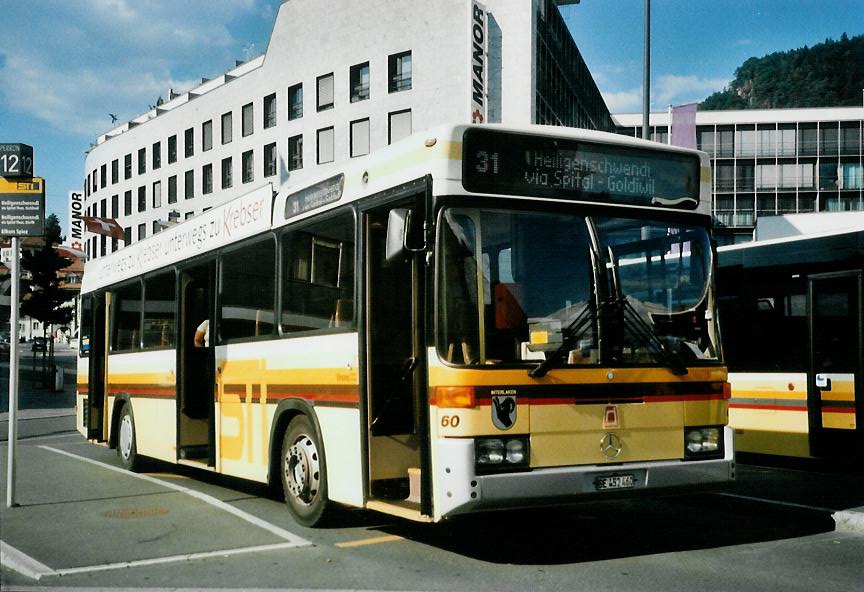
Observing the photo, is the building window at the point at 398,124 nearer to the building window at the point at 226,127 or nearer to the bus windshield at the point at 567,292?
the building window at the point at 226,127

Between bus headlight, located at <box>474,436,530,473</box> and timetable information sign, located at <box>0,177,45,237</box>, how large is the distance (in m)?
5.68

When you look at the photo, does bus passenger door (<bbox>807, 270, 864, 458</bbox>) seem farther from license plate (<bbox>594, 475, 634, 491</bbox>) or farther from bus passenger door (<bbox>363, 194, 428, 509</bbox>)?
bus passenger door (<bbox>363, 194, 428, 509</bbox>)

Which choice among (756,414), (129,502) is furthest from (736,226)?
(129,502)

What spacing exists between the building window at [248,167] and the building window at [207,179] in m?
4.87

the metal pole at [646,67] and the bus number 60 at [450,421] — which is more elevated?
the metal pole at [646,67]

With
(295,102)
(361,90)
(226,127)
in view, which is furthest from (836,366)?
(226,127)

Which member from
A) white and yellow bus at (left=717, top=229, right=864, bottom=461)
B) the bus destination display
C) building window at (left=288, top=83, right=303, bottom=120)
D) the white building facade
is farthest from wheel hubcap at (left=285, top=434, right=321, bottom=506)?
building window at (left=288, top=83, right=303, bottom=120)

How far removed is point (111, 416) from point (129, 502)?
4640 mm

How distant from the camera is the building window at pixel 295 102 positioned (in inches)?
2199

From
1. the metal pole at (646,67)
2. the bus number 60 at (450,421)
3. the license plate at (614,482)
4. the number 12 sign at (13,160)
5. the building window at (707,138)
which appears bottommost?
the license plate at (614,482)

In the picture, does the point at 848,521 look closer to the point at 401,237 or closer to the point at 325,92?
the point at 401,237

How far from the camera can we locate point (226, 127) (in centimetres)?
6369

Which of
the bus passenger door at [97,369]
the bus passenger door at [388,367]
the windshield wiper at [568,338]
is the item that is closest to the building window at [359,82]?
the bus passenger door at [97,369]

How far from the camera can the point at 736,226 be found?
8950 centimetres
